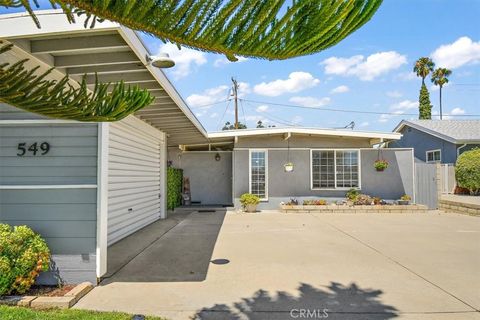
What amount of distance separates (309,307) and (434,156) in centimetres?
1986

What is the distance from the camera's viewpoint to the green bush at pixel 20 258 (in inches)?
163

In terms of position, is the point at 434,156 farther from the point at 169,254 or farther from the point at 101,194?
the point at 101,194

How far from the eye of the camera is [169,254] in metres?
6.69

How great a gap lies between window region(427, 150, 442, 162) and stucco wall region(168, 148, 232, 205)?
12.6 meters

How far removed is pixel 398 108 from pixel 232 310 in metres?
43.8

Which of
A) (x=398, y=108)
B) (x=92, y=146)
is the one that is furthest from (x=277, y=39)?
(x=398, y=108)

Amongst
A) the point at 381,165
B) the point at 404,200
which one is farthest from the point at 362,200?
the point at 404,200

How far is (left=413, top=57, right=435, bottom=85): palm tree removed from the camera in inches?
1468

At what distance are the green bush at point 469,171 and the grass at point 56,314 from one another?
17.3m

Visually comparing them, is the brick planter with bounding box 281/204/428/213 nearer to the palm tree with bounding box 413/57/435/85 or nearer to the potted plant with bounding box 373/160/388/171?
the potted plant with bounding box 373/160/388/171

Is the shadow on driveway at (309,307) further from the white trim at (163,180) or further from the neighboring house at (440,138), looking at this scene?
the neighboring house at (440,138)

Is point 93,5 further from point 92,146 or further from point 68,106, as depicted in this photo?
point 92,146

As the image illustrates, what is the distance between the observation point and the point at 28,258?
14.1 feet

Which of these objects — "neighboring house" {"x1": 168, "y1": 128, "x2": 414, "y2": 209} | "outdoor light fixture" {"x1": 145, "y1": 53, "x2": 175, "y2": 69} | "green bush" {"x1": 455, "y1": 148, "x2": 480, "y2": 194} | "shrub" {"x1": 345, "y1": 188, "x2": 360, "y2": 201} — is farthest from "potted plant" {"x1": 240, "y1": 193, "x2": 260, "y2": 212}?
"green bush" {"x1": 455, "y1": 148, "x2": 480, "y2": 194}
